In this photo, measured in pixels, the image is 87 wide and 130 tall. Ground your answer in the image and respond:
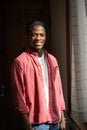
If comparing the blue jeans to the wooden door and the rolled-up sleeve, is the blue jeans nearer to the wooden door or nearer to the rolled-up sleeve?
the rolled-up sleeve

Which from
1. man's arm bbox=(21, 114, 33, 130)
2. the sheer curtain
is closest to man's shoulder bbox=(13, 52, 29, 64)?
man's arm bbox=(21, 114, 33, 130)

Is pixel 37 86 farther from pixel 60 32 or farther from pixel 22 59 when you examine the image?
pixel 60 32

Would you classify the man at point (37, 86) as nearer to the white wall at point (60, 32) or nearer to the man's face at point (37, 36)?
the man's face at point (37, 36)

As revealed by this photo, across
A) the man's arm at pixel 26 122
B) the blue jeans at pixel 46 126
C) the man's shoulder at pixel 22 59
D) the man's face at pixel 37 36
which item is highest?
the man's face at pixel 37 36

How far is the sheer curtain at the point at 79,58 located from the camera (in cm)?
223

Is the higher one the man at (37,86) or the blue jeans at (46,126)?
the man at (37,86)

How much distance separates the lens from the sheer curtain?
223cm

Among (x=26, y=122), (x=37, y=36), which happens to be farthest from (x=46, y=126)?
(x=37, y=36)

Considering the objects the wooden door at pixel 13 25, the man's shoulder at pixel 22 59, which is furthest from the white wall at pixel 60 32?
the man's shoulder at pixel 22 59

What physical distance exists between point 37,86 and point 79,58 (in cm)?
60

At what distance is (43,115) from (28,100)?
150mm

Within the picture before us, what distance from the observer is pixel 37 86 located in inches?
73.0

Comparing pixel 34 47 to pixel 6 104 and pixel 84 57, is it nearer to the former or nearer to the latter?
pixel 84 57

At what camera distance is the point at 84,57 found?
7.44 feet
